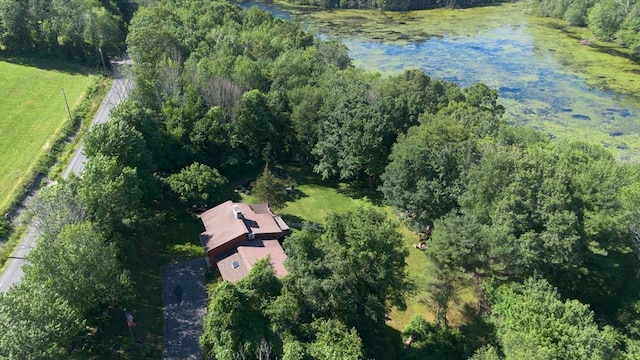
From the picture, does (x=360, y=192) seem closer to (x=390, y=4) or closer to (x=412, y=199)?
(x=412, y=199)

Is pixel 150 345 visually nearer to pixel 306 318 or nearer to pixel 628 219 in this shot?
pixel 306 318

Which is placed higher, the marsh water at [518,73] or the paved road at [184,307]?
the marsh water at [518,73]

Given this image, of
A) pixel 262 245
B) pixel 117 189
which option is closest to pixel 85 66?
pixel 117 189

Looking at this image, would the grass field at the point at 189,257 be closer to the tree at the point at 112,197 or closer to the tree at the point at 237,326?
the tree at the point at 112,197

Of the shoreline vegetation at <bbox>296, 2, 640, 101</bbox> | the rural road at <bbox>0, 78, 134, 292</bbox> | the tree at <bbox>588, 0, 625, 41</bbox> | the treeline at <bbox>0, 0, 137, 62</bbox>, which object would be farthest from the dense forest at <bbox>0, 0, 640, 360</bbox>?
the tree at <bbox>588, 0, 625, 41</bbox>

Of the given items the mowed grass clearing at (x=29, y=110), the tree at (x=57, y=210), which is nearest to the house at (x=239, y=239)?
the tree at (x=57, y=210)

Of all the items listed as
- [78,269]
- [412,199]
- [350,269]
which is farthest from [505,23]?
[78,269]

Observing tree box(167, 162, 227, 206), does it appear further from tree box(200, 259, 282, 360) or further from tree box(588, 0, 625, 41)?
tree box(588, 0, 625, 41)
